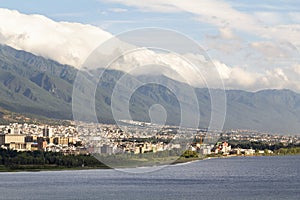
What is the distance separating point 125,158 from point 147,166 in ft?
6.29

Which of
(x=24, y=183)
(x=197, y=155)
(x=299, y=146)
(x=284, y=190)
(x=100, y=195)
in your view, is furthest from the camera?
(x=299, y=146)

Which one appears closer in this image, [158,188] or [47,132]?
[158,188]

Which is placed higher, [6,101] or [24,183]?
[6,101]

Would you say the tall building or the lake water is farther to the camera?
the tall building

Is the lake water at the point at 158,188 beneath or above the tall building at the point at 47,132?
beneath

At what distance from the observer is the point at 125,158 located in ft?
181

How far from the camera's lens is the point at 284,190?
152ft

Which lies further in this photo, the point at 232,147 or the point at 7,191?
the point at 232,147

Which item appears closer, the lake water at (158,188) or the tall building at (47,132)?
the lake water at (158,188)

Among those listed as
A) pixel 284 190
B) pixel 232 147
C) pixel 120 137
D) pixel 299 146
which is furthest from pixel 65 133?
pixel 284 190

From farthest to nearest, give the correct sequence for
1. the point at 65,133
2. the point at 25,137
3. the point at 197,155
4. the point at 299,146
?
the point at 299,146 < the point at 65,133 < the point at 25,137 < the point at 197,155

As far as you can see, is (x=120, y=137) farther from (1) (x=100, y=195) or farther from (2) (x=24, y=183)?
(1) (x=100, y=195)

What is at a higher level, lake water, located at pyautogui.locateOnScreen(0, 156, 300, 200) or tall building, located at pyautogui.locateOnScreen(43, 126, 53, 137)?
tall building, located at pyautogui.locateOnScreen(43, 126, 53, 137)

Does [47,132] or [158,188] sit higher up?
[47,132]
